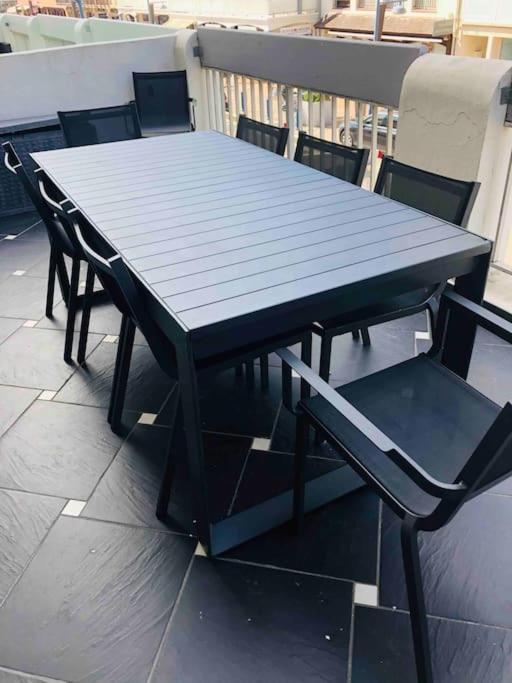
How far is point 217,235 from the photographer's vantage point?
1.91 m

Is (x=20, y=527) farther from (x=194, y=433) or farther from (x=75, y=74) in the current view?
(x=75, y=74)

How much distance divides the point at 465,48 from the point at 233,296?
814 inches

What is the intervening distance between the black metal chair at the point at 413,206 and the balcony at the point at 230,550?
0.48 metres

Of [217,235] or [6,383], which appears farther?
[6,383]

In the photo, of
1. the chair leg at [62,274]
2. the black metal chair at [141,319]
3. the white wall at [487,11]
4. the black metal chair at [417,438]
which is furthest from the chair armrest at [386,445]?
the white wall at [487,11]

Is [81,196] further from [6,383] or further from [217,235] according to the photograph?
[6,383]

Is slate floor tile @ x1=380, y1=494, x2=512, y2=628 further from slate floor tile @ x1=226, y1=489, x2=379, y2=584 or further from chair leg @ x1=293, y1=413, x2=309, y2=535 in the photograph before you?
chair leg @ x1=293, y1=413, x2=309, y2=535

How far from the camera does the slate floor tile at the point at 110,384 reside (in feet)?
8.27

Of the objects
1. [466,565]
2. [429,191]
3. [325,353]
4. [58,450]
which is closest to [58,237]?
[58,450]

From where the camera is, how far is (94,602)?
Answer: 1680 mm

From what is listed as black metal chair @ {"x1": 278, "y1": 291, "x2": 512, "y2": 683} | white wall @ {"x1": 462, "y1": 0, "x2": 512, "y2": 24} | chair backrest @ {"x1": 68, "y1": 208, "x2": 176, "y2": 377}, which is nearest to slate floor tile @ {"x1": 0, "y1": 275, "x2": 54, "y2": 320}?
chair backrest @ {"x1": 68, "y1": 208, "x2": 176, "y2": 377}

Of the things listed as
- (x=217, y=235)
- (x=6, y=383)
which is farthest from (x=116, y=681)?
(x=6, y=383)

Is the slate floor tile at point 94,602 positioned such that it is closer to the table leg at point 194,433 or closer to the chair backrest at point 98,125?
the table leg at point 194,433

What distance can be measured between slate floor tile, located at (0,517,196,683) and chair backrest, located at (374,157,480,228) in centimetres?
147
